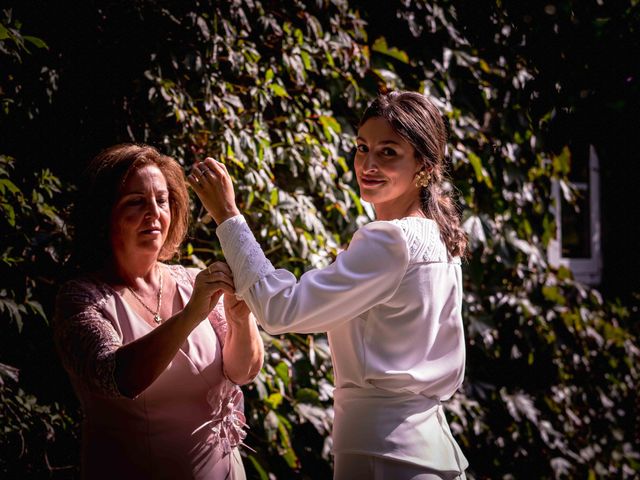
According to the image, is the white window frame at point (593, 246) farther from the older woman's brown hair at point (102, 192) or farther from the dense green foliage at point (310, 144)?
the older woman's brown hair at point (102, 192)

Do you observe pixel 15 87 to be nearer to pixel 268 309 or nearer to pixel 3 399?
pixel 3 399

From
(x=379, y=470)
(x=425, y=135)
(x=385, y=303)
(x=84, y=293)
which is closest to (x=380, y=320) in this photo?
(x=385, y=303)

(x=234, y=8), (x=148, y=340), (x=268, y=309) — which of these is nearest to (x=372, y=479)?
(x=268, y=309)

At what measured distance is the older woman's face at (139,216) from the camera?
179 centimetres

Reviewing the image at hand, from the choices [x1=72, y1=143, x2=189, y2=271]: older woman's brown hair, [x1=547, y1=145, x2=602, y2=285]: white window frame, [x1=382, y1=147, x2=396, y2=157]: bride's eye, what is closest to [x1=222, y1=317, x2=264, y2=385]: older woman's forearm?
[x1=72, y1=143, x2=189, y2=271]: older woman's brown hair

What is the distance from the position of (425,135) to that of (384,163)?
0.15m

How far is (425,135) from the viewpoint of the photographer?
1.78 m

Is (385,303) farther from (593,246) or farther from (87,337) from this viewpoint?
(593,246)

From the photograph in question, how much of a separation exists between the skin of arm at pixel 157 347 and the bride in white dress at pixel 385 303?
0.10 metres

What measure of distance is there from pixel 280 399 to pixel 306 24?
1742mm

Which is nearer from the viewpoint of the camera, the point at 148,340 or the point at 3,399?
the point at 148,340

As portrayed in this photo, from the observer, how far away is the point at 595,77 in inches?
62.1

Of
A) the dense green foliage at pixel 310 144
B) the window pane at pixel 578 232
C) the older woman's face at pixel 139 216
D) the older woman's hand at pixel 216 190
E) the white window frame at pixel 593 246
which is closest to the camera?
the older woman's hand at pixel 216 190

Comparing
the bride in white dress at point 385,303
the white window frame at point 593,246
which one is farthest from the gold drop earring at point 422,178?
the white window frame at point 593,246
